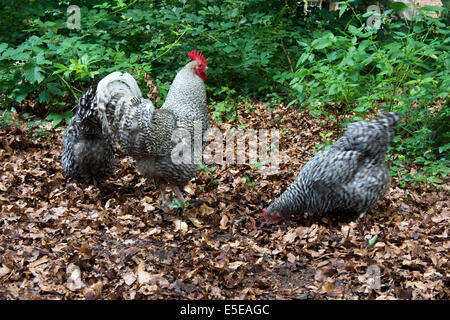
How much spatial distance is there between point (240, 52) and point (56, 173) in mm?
4664

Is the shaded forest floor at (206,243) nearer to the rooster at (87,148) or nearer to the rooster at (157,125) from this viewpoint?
the rooster at (87,148)

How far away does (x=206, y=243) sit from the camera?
157 inches

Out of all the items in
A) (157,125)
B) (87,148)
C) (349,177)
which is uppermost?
(157,125)

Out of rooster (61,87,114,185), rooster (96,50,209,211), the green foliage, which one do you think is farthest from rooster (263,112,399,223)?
rooster (61,87,114,185)

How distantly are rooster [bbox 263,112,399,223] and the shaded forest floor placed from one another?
0.25m

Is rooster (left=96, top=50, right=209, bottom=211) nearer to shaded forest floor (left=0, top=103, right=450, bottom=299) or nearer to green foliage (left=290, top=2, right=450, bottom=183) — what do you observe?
shaded forest floor (left=0, top=103, right=450, bottom=299)

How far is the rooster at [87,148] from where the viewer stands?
4925 millimetres

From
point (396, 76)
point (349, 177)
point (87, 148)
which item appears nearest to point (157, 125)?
point (87, 148)


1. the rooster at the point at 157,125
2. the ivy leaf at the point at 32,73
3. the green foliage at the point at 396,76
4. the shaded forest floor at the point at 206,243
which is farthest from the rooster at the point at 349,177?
the ivy leaf at the point at 32,73

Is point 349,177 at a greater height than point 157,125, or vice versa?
point 157,125

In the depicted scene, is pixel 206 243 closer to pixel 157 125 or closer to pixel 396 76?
pixel 157 125

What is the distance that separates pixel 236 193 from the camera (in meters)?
5.21

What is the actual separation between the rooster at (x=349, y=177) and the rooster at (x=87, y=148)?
2.29m

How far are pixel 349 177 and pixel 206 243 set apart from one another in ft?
5.48
